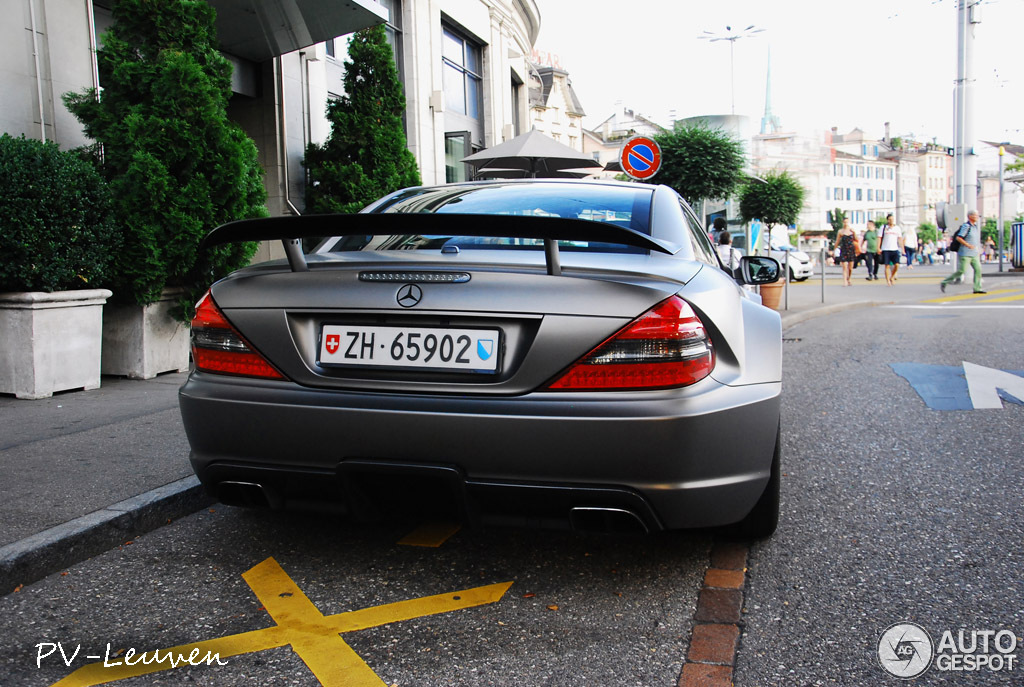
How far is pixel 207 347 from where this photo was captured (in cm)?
302

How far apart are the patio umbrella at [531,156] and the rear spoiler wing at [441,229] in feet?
41.2

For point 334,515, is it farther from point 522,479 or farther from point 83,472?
point 83,472

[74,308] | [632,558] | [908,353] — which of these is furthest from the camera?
[908,353]

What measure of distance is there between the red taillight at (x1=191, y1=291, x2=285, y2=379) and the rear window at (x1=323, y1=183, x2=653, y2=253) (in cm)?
67

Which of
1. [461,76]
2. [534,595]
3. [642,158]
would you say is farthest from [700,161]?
[534,595]

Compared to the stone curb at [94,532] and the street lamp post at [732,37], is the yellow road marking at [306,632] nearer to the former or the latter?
the stone curb at [94,532]

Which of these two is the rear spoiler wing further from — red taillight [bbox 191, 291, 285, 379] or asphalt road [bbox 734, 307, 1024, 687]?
asphalt road [bbox 734, 307, 1024, 687]

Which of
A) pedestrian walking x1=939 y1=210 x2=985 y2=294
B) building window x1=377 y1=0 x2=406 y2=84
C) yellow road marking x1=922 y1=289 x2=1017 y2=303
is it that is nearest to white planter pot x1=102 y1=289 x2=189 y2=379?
building window x1=377 y1=0 x2=406 y2=84

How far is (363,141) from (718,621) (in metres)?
11.4

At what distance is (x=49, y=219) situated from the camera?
6.30 metres

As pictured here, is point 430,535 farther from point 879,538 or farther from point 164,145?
point 164,145

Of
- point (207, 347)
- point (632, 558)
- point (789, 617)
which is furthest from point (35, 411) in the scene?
point (789, 617)

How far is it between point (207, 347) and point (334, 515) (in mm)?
704

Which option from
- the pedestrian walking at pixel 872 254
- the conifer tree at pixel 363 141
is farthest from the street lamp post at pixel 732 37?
the conifer tree at pixel 363 141
